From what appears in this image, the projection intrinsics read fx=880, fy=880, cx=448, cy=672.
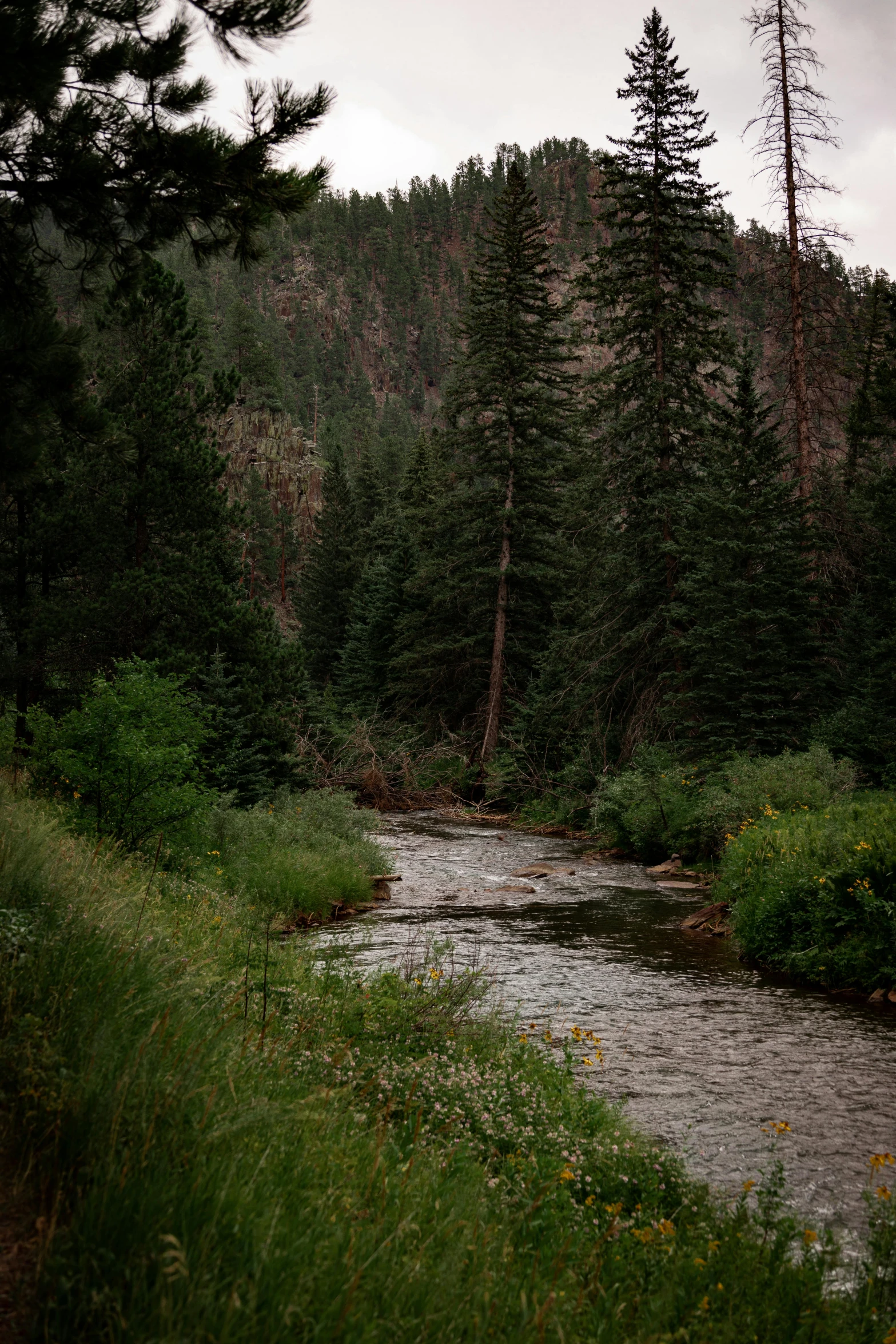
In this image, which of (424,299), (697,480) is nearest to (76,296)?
(697,480)

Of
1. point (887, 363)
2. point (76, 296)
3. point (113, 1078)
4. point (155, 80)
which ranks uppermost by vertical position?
point (887, 363)

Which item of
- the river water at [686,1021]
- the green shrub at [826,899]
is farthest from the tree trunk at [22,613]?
the green shrub at [826,899]

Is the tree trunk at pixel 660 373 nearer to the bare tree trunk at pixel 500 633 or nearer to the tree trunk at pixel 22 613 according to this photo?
the bare tree trunk at pixel 500 633

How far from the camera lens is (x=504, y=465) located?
1178 inches

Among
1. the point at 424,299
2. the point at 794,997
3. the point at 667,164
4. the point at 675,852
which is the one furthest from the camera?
the point at 424,299

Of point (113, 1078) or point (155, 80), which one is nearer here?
point (113, 1078)

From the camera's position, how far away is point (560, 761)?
2633cm

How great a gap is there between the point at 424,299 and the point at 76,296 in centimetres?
13373

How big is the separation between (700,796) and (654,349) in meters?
11.7

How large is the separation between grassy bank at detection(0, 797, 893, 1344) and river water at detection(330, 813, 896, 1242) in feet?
1.52

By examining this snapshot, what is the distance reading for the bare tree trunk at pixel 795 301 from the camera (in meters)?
21.3

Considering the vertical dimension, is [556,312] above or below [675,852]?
above

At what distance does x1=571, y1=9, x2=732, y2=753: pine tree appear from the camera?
21.6 metres

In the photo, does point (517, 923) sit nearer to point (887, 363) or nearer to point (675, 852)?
point (675, 852)
